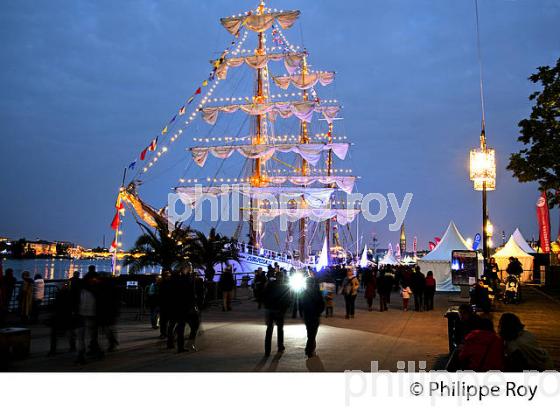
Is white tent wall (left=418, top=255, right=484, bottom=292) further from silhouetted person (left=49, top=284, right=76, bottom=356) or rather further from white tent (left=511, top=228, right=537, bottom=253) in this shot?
silhouetted person (left=49, top=284, right=76, bottom=356)

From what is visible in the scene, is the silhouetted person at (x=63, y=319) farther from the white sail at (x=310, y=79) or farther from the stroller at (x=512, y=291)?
the white sail at (x=310, y=79)

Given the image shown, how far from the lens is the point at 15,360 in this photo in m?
8.77

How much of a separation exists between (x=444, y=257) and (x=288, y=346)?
1930 cm

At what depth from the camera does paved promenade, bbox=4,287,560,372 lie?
838 centimetres

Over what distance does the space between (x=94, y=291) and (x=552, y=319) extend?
12455 millimetres

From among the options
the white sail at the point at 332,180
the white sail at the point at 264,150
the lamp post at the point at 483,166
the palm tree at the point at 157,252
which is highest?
the white sail at the point at 264,150

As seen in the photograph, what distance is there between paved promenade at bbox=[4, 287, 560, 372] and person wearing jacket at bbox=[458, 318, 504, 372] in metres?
2.73

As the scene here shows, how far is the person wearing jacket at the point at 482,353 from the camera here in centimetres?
546

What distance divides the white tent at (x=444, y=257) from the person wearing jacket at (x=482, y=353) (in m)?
22.6

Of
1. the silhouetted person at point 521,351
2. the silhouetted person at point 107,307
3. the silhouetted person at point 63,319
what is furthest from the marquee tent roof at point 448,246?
the silhouetted person at point 521,351

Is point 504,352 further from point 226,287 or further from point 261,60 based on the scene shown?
point 261,60

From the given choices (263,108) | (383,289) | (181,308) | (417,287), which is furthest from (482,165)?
(263,108)

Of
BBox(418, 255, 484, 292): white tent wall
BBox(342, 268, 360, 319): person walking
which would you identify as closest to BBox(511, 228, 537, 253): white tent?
BBox(418, 255, 484, 292): white tent wall
